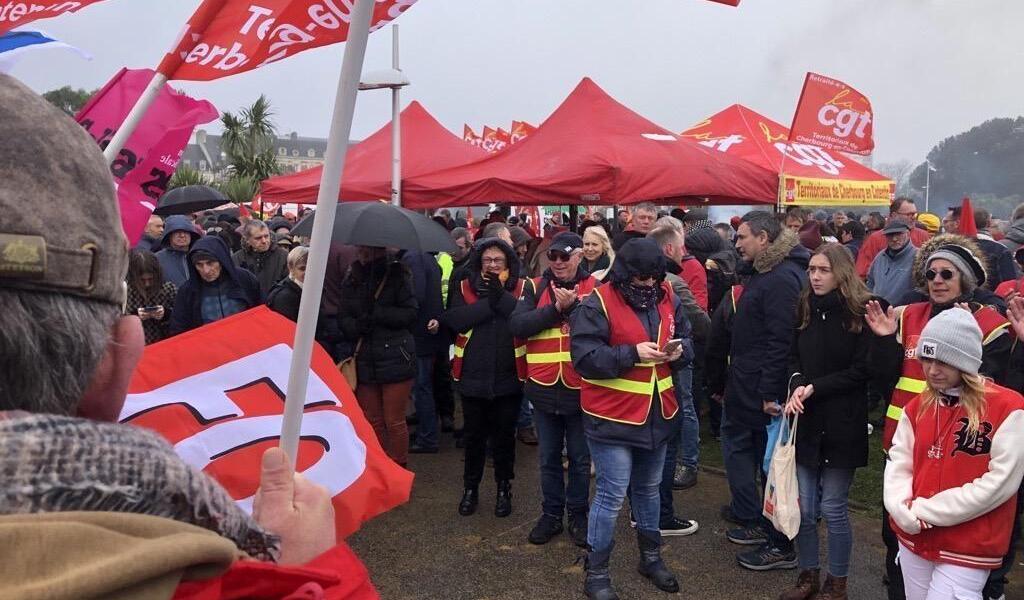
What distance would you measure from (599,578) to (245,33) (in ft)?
10.3

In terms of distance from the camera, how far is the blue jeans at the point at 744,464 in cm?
466

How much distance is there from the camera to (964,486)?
2.93 metres

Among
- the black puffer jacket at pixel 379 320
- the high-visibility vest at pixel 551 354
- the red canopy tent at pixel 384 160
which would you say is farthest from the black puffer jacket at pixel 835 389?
the red canopy tent at pixel 384 160

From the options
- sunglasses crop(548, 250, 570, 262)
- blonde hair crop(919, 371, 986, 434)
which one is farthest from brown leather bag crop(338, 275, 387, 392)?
blonde hair crop(919, 371, 986, 434)

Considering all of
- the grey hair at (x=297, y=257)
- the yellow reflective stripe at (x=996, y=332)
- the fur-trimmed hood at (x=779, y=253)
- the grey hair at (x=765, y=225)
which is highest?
the grey hair at (x=765, y=225)

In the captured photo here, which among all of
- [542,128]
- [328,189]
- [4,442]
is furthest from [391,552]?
[542,128]

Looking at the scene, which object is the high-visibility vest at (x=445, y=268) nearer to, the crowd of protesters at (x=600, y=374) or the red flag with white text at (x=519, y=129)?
the crowd of protesters at (x=600, y=374)

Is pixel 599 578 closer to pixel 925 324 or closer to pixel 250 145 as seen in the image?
pixel 925 324

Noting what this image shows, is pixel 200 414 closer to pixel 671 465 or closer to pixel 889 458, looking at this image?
pixel 889 458

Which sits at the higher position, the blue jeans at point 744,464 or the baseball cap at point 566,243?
the baseball cap at point 566,243

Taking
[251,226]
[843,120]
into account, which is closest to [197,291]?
[251,226]

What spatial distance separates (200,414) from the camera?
164 cm

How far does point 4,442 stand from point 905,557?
3.36 metres

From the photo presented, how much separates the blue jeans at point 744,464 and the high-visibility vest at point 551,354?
101 cm
